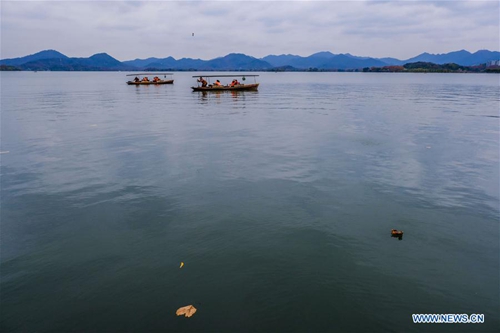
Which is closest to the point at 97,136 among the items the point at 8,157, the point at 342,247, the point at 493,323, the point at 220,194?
the point at 8,157

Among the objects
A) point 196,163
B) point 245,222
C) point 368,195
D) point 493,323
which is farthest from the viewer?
point 196,163

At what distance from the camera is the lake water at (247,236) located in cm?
1028

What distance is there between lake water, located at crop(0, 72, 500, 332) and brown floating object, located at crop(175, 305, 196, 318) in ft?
0.57

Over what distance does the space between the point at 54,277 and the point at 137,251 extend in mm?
2918

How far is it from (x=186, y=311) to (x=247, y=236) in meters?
4.91

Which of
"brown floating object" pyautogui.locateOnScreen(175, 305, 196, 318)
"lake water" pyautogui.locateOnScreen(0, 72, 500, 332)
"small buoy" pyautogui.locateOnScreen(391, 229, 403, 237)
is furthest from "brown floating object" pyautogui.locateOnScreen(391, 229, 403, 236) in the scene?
"brown floating object" pyautogui.locateOnScreen(175, 305, 196, 318)

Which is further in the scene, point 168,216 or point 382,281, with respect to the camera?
point 168,216

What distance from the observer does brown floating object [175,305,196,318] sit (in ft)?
33.0

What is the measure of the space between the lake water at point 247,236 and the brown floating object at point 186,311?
0.17m

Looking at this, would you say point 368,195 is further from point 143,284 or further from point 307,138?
point 307,138

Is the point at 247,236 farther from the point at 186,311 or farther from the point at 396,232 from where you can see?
the point at 396,232

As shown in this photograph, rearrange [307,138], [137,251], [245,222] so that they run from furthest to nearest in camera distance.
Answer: [307,138], [245,222], [137,251]

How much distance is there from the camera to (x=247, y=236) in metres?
14.5

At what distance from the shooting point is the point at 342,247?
44.5 feet
